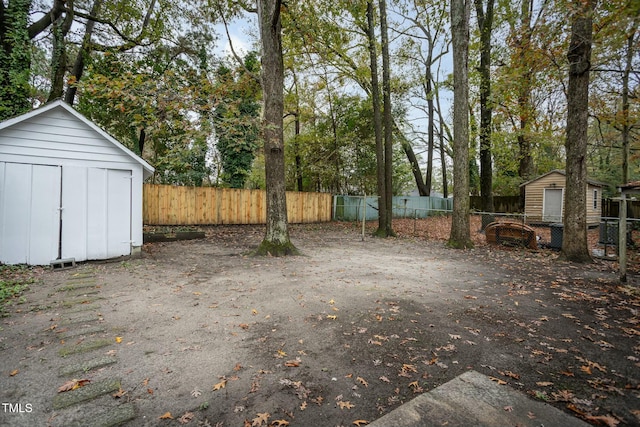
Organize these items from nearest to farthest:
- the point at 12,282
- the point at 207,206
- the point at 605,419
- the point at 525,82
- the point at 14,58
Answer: the point at 605,419, the point at 12,282, the point at 525,82, the point at 14,58, the point at 207,206

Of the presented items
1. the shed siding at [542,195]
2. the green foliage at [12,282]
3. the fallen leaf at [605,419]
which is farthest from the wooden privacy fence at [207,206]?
the shed siding at [542,195]

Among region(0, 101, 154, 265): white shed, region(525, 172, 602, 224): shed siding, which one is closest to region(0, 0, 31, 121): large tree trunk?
region(0, 101, 154, 265): white shed

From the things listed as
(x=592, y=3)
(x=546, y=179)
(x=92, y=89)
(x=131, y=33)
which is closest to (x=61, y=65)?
(x=131, y=33)

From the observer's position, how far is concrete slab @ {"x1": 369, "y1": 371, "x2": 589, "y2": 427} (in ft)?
6.82

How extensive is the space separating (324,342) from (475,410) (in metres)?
1.59

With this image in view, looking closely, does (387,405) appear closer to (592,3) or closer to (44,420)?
(44,420)

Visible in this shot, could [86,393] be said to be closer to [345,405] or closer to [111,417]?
[111,417]

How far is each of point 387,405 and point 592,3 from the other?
7.34m

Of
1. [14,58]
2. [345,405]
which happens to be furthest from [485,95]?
[14,58]

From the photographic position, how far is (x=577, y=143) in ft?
23.8

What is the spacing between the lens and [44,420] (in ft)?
6.97

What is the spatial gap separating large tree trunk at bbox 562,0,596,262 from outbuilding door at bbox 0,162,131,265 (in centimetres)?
1139

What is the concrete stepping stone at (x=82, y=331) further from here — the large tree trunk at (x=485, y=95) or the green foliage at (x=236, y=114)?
the large tree trunk at (x=485, y=95)

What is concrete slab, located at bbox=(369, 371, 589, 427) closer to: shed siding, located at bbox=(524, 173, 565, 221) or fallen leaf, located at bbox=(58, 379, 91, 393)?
fallen leaf, located at bbox=(58, 379, 91, 393)
